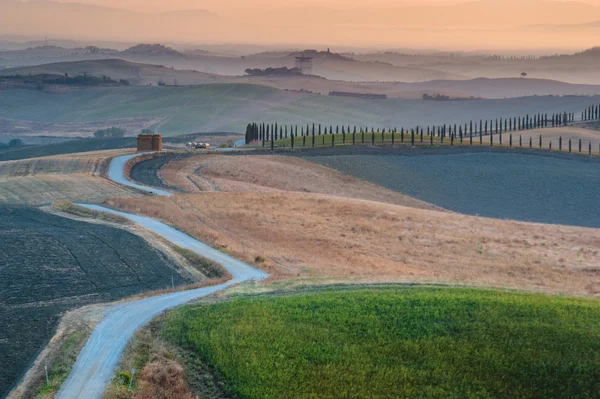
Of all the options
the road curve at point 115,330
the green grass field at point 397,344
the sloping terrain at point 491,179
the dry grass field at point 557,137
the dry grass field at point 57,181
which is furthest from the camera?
the dry grass field at point 557,137

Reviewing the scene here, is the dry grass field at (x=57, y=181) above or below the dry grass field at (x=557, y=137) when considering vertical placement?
below

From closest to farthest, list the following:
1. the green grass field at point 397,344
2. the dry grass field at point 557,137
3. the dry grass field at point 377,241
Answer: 1. the green grass field at point 397,344
2. the dry grass field at point 377,241
3. the dry grass field at point 557,137

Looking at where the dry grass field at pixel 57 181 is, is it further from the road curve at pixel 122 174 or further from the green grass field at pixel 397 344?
the green grass field at pixel 397 344

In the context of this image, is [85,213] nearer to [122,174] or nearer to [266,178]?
[122,174]

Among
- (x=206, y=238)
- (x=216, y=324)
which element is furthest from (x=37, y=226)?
(x=216, y=324)

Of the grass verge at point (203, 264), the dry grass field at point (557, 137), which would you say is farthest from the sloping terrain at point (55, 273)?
the dry grass field at point (557, 137)

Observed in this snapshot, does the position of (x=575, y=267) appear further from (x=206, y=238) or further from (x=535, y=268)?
(x=206, y=238)
